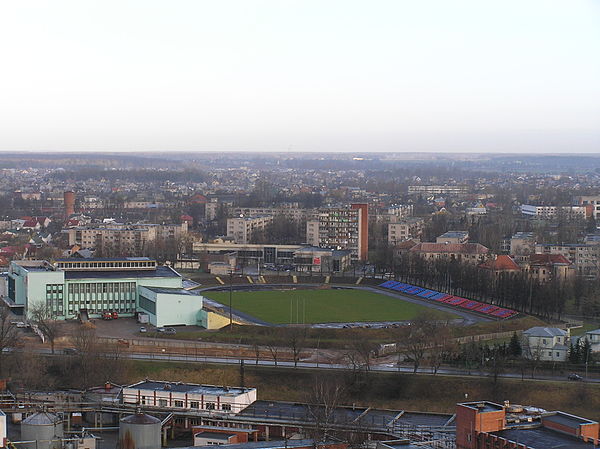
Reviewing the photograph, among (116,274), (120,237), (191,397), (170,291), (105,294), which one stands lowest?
(120,237)

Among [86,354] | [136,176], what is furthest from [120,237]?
[136,176]

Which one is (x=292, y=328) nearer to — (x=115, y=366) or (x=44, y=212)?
(x=115, y=366)

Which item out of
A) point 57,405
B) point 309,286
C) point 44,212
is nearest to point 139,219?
point 44,212

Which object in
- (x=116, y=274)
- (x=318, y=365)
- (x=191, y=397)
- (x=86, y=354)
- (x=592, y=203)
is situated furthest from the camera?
(x=592, y=203)

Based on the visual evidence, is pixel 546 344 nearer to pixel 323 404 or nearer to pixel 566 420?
pixel 323 404

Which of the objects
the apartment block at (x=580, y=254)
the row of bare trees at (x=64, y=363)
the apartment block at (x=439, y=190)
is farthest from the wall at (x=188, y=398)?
the apartment block at (x=439, y=190)

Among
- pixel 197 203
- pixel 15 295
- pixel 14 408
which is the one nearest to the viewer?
pixel 14 408
